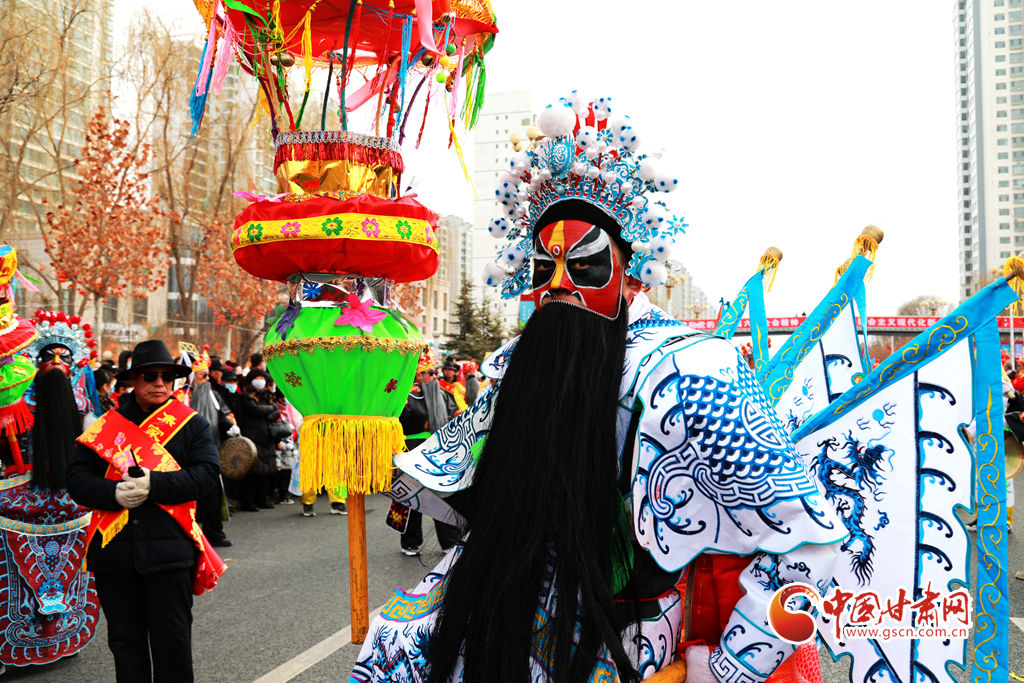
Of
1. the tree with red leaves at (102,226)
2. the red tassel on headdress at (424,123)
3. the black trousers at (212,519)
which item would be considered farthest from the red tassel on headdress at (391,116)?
the tree with red leaves at (102,226)

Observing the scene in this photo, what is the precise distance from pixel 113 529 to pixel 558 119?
275 centimetres

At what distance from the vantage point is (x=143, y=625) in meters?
3.46

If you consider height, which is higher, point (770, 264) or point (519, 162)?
point (519, 162)

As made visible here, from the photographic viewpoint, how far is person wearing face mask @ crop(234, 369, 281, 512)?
9.53m

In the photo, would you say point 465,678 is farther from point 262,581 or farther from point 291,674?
point 262,581

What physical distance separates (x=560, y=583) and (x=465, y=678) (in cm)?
31

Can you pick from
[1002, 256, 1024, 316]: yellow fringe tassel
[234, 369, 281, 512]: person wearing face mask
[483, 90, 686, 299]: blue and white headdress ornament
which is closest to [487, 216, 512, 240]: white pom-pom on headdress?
[483, 90, 686, 299]: blue and white headdress ornament

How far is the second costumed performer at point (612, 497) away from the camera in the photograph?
159 centimetres

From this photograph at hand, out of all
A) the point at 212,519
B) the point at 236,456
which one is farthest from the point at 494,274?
the point at 236,456

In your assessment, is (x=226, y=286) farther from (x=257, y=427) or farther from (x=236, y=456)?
(x=236, y=456)

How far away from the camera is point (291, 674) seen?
427 centimetres

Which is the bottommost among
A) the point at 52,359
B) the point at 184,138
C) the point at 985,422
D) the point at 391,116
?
the point at 985,422

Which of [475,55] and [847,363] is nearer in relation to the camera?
[847,363]

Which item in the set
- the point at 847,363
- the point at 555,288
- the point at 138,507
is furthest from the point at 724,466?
the point at 138,507
